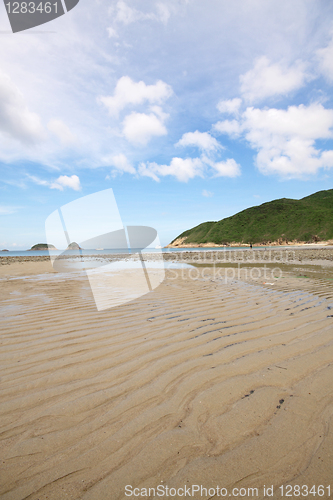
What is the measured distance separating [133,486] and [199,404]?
36.3 inches

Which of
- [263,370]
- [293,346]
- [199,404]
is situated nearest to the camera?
[199,404]

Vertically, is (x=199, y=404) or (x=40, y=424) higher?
(x=40, y=424)

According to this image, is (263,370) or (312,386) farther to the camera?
(263,370)

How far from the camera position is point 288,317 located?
15.9 feet

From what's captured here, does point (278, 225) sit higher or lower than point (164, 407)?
higher

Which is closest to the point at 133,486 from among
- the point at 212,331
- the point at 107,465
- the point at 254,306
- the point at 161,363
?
the point at 107,465

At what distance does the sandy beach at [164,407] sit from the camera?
1555 mm

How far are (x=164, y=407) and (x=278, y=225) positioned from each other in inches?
4398

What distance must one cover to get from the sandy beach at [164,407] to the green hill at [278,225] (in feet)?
287

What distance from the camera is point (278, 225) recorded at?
335ft

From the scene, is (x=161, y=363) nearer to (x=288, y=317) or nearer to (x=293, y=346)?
(x=293, y=346)

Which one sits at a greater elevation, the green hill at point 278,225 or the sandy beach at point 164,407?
the green hill at point 278,225

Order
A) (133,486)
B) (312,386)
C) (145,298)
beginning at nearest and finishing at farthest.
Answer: (133,486) < (312,386) < (145,298)

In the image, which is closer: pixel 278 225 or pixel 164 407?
pixel 164 407
